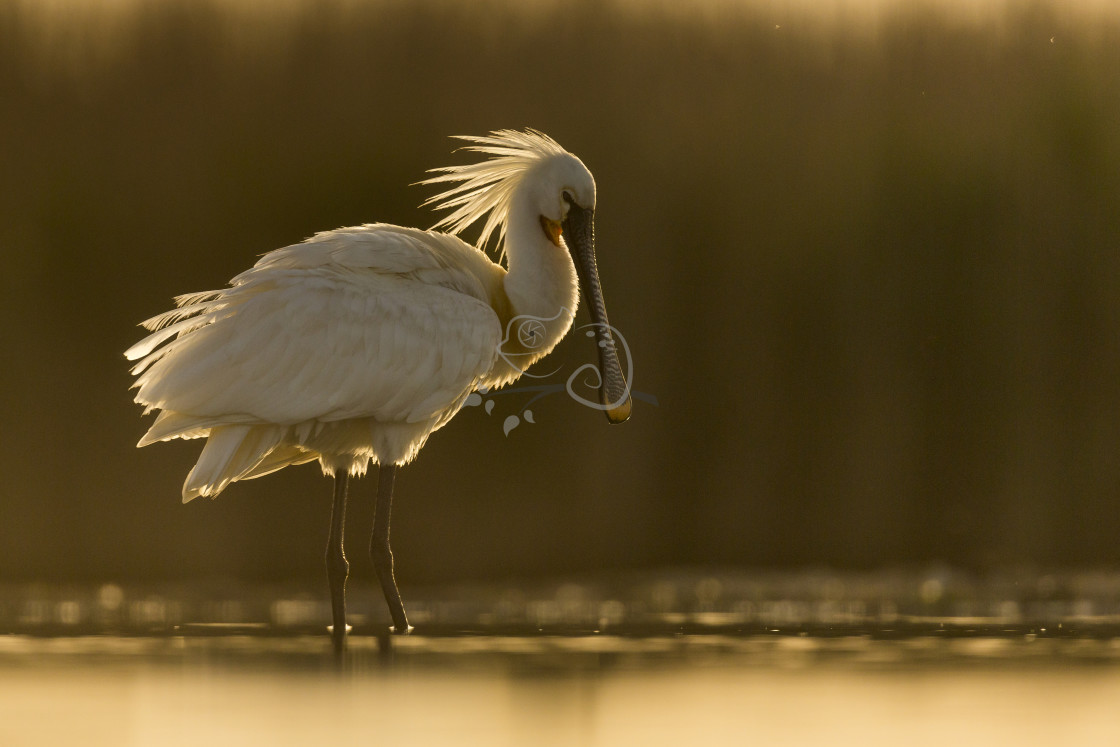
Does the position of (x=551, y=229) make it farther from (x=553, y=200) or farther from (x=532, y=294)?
(x=532, y=294)

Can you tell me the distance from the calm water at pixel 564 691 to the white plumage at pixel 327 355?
113 cm

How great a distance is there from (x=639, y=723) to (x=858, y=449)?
952cm

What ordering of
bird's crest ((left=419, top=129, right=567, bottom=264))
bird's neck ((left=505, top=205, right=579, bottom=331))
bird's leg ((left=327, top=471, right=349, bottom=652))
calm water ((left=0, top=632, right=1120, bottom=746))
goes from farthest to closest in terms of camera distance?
bird's crest ((left=419, top=129, right=567, bottom=264)), bird's neck ((left=505, top=205, right=579, bottom=331)), bird's leg ((left=327, top=471, right=349, bottom=652)), calm water ((left=0, top=632, right=1120, bottom=746))

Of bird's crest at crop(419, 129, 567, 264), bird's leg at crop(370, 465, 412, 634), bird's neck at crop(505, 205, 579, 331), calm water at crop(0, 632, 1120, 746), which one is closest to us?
calm water at crop(0, 632, 1120, 746)

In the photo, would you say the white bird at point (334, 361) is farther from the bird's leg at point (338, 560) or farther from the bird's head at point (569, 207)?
the bird's head at point (569, 207)

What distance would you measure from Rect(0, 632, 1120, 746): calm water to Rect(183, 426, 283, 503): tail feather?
0.75m

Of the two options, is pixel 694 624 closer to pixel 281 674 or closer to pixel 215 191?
pixel 281 674

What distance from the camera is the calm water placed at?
19.9 feet

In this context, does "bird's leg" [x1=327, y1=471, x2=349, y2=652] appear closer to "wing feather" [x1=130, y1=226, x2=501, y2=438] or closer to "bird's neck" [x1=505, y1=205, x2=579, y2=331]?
"wing feather" [x1=130, y1=226, x2=501, y2=438]

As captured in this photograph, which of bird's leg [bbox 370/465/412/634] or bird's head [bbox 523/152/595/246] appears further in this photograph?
bird's head [bbox 523/152/595/246]

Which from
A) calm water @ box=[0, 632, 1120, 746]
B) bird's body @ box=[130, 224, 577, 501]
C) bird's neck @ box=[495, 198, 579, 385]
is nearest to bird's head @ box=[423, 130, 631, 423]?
bird's neck @ box=[495, 198, 579, 385]

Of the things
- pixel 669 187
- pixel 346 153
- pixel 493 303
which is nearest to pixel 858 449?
pixel 669 187

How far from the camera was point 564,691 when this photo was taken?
703 centimetres

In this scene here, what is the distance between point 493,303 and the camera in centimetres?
1037
